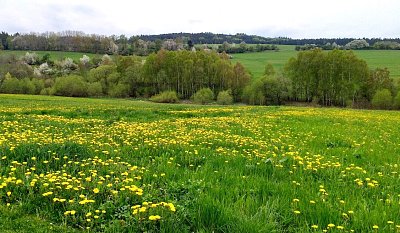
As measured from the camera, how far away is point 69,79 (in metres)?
97.1

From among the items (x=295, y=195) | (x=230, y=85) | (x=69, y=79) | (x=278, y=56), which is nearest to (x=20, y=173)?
(x=295, y=195)

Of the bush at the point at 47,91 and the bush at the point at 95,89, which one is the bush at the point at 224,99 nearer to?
the bush at the point at 95,89

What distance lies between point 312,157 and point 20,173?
7.13 meters

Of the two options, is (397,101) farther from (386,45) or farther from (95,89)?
(386,45)

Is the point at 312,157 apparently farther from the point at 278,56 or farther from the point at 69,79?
the point at 278,56

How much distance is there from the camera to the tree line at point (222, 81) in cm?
7800

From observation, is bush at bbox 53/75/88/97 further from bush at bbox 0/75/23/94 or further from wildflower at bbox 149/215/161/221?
wildflower at bbox 149/215/161/221

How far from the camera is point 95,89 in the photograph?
319ft

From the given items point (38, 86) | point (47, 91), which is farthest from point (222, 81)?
point (38, 86)

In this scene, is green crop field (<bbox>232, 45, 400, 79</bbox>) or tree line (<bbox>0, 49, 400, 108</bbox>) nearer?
tree line (<bbox>0, 49, 400, 108</bbox>)

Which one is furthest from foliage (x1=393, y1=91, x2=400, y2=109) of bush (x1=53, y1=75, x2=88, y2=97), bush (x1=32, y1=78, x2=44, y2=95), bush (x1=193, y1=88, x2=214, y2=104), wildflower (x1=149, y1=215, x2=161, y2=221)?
bush (x1=32, y1=78, x2=44, y2=95)

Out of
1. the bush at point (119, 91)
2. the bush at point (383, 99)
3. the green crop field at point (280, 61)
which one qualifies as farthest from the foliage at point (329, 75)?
the bush at point (119, 91)

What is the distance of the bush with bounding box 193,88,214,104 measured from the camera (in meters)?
87.1

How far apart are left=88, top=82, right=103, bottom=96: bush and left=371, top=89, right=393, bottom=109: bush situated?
7132 cm
